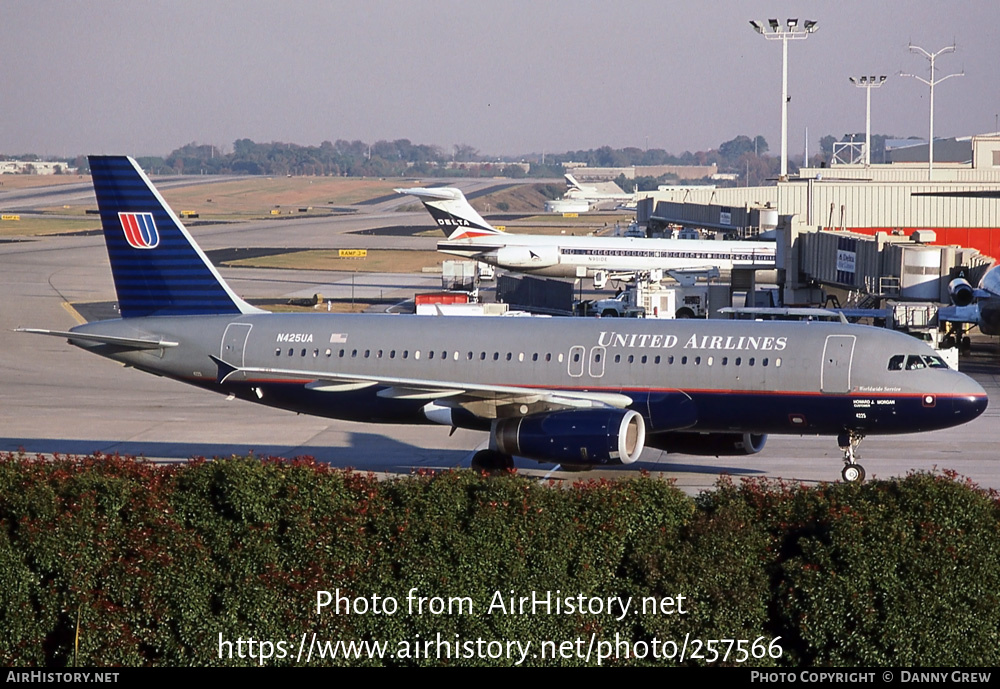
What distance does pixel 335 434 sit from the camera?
3912cm

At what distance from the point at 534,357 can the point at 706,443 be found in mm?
5111

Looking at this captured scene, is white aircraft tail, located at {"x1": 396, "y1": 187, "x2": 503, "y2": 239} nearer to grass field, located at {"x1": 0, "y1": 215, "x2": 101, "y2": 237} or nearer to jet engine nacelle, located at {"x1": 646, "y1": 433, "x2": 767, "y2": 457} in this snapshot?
jet engine nacelle, located at {"x1": 646, "y1": 433, "x2": 767, "y2": 457}

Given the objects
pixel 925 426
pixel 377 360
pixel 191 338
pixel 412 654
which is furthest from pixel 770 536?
pixel 191 338

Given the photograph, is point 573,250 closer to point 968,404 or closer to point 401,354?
point 401,354

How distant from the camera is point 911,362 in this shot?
29.6 m

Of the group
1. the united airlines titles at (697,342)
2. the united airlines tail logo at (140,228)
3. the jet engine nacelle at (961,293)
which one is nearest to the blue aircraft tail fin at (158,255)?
the united airlines tail logo at (140,228)

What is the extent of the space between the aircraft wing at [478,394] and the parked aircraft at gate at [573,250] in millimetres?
53488

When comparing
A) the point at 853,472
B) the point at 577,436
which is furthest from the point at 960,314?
the point at 577,436

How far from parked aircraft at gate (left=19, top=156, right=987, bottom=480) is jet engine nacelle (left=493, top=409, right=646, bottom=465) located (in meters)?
0.04

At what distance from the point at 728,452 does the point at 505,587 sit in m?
16.3

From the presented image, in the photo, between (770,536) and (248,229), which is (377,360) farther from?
(248,229)

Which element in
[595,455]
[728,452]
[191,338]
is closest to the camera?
[595,455]

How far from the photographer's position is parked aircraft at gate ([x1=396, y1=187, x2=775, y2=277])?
279ft

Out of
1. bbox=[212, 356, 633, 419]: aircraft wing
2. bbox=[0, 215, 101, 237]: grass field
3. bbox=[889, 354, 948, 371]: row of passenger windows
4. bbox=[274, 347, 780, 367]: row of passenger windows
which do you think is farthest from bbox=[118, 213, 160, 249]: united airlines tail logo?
bbox=[0, 215, 101, 237]: grass field
